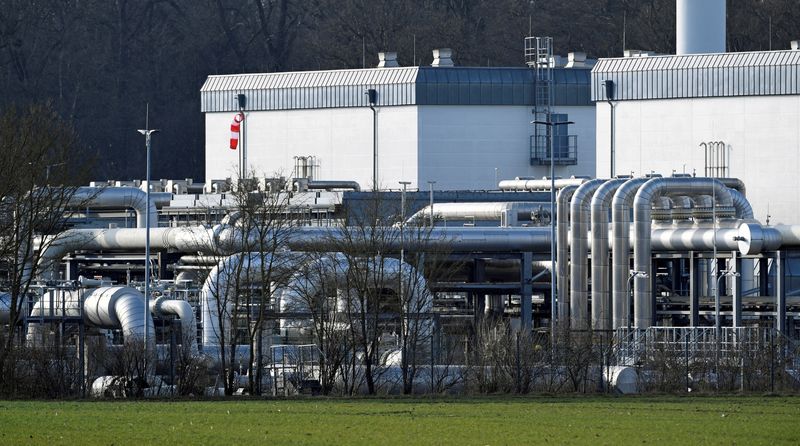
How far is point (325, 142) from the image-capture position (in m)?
96.9

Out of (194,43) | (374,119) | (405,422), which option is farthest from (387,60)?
(405,422)

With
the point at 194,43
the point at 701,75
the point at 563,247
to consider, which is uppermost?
the point at 194,43

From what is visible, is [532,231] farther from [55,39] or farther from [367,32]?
[55,39]

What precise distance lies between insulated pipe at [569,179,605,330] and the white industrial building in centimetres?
2030

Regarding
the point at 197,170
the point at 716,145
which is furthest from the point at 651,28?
the point at 716,145

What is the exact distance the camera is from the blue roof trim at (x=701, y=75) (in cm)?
8100

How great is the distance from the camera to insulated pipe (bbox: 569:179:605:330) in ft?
234

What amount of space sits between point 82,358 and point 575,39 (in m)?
82.8

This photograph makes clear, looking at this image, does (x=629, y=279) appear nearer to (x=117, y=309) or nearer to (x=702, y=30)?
(x=117, y=309)

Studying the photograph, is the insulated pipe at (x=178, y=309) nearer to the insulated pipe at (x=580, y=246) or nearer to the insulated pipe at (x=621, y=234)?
the insulated pipe at (x=580, y=246)

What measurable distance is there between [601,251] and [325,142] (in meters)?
28.0

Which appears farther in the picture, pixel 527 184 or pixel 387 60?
pixel 387 60

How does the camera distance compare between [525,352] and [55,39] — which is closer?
[525,352]

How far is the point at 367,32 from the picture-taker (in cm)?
13025
